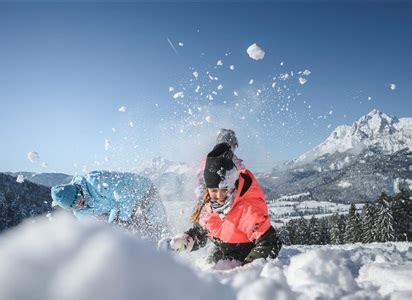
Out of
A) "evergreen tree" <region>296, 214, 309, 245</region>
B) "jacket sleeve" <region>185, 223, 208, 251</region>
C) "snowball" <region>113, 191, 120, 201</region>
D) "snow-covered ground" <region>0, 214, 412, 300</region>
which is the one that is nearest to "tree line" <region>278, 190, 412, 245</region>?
"evergreen tree" <region>296, 214, 309, 245</region>

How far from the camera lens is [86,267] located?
3.86 ft

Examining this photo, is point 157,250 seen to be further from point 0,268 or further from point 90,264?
point 0,268

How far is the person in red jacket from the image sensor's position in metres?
3.48

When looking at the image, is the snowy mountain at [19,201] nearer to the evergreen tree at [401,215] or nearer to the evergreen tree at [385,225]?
the evergreen tree at [385,225]

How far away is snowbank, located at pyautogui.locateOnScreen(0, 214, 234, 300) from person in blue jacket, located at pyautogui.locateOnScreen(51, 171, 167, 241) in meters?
5.32

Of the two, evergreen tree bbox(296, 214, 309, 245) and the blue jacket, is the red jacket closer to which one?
the blue jacket

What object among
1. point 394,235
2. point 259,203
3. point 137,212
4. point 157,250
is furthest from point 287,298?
point 394,235

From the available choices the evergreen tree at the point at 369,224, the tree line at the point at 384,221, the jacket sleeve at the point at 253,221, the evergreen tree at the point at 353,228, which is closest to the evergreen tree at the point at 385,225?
the tree line at the point at 384,221

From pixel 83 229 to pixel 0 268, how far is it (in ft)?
1.06

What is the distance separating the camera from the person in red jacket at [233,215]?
3.48 m

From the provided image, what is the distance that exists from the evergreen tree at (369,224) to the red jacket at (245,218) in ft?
115

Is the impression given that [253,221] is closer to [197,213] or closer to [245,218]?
[245,218]

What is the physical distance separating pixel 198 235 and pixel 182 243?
25cm

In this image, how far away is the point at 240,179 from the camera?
3.83 m
